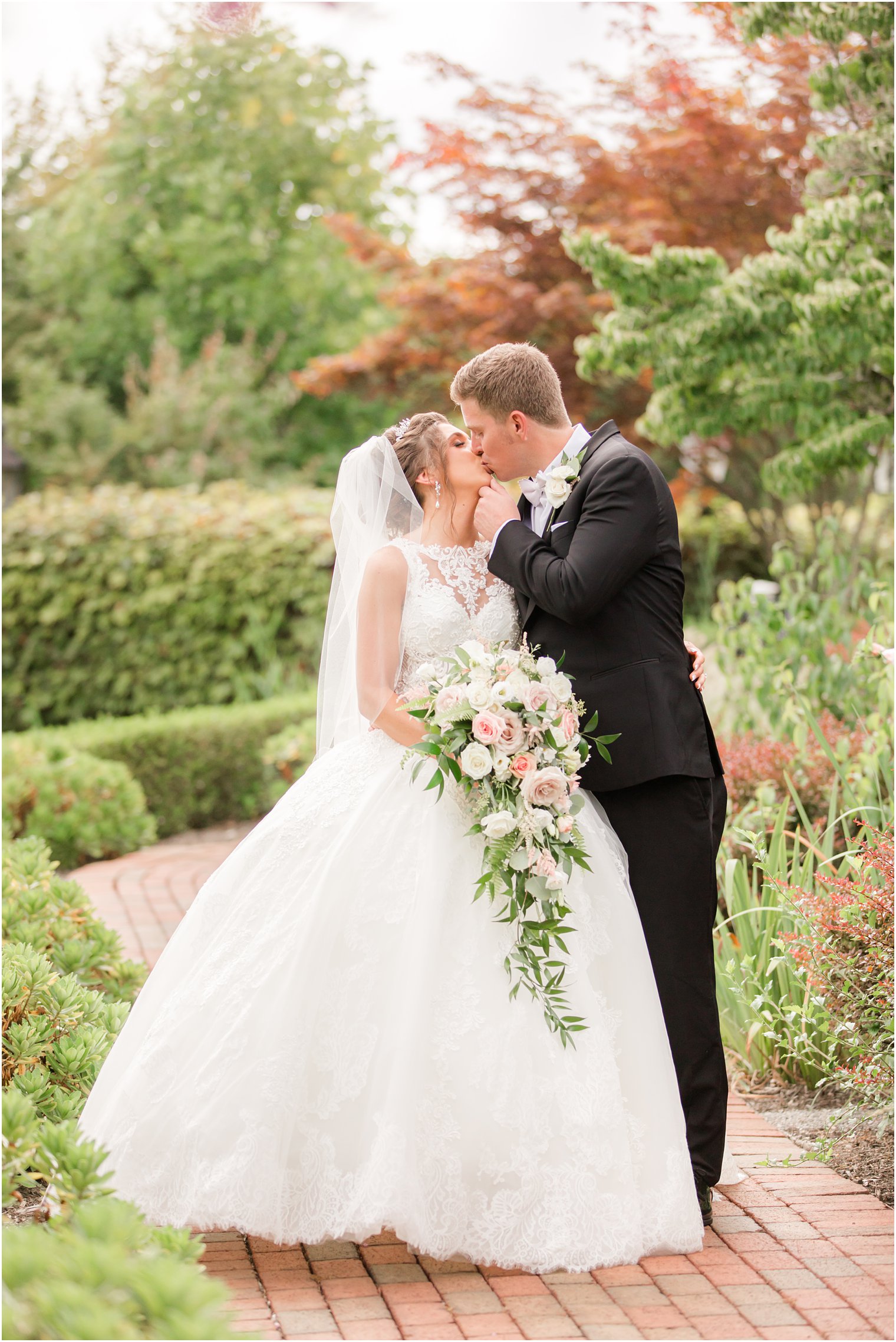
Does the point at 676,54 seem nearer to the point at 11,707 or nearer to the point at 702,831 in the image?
the point at 11,707

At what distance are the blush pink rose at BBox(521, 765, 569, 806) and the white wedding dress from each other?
1.05 ft

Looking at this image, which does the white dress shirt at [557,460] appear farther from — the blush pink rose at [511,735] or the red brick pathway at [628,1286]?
the red brick pathway at [628,1286]

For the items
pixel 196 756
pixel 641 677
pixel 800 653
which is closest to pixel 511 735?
pixel 641 677

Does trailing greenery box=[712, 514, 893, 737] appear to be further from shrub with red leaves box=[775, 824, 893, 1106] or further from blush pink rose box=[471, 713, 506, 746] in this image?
blush pink rose box=[471, 713, 506, 746]

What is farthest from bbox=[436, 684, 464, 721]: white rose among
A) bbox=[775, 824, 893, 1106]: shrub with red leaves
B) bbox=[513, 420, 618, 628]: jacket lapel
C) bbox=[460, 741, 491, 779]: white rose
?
bbox=[775, 824, 893, 1106]: shrub with red leaves

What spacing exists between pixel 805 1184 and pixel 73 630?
25.9 ft

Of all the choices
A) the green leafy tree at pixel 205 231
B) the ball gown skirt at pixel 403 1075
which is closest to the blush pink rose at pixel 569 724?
the ball gown skirt at pixel 403 1075

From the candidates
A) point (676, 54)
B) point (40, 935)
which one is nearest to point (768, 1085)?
point (40, 935)

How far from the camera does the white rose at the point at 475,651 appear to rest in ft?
9.78

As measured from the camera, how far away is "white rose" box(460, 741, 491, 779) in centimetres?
288

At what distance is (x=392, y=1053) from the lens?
296cm

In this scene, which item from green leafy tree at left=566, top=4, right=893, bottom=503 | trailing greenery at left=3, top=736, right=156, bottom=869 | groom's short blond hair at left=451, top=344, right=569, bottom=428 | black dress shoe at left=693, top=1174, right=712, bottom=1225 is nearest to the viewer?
black dress shoe at left=693, top=1174, right=712, bottom=1225

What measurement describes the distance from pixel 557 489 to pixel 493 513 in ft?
0.60

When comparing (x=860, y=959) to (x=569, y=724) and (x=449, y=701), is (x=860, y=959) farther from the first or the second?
(x=449, y=701)
